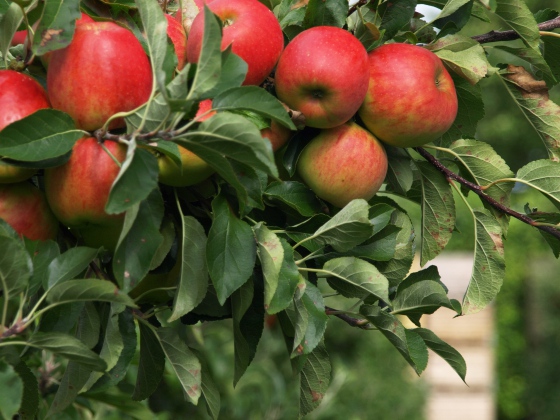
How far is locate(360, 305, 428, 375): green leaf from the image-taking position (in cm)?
93

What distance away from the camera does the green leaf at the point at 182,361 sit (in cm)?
90

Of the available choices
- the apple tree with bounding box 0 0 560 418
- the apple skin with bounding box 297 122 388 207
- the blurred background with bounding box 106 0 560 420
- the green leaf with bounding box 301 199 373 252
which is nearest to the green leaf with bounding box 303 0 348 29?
the apple tree with bounding box 0 0 560 418

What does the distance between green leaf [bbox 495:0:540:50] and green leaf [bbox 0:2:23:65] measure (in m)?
0.62

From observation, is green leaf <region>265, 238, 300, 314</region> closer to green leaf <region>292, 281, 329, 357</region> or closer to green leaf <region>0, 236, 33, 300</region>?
green leaf <region>292, 281, 329, 357</region>

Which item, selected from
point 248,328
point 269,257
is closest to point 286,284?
point 269,257

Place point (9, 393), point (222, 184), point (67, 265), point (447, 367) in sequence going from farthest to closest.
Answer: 1. point (447, 367)
2. point (222, 184)
3. point (67, 265)
4. point (9, 393)

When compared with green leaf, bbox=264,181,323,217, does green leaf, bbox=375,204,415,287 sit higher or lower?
lower

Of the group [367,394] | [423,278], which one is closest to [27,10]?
[423,278]

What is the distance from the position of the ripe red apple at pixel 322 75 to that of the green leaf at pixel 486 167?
0.22 m

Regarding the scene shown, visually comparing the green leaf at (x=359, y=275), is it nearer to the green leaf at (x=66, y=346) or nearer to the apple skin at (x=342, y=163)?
the apple skin at (x=342, y=163)

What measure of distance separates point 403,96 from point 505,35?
0.26 m

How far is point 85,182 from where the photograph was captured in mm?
772

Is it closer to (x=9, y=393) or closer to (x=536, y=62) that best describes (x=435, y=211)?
(x=536, y=62)

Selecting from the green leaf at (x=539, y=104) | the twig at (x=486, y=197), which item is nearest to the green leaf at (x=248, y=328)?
the twig at (x=486, y=197)
